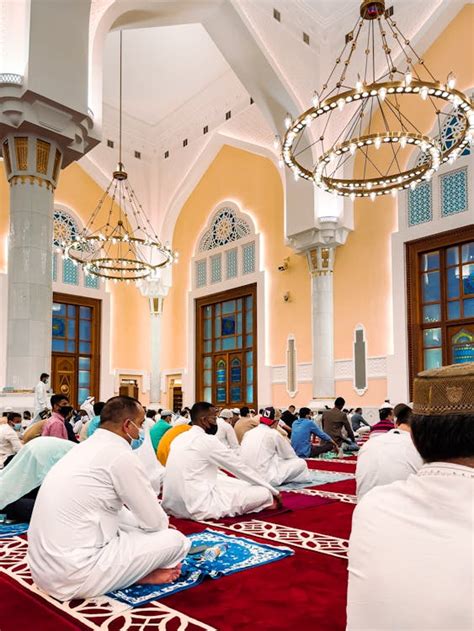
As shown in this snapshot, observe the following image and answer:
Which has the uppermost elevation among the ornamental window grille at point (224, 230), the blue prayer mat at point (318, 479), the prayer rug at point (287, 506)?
the ornamental window grille at point (224, 230)

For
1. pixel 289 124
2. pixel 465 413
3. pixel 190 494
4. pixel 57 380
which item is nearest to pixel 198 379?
pixel 57 380

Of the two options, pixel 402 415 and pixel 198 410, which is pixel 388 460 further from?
pixel 198 410

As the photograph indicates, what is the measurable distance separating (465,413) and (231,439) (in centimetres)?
423

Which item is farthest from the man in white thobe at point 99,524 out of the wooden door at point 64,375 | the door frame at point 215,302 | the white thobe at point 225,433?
the wooden door at point 64,375

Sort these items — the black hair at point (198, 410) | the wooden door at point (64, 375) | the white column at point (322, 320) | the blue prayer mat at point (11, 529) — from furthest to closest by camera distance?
the wooden door at point (64, 375), the white column at point (322, 320), the black hair at point (198, 410), the blue prayer mat at point (11, 529)

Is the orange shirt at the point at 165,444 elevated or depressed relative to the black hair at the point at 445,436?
depressed

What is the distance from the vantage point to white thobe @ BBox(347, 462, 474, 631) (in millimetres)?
852

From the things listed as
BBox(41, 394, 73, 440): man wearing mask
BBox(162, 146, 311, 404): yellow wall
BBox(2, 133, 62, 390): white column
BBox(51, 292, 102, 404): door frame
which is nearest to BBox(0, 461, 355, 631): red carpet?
BBox(41, 394, 73, 440): man wearing mask

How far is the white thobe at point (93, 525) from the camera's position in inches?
80.2

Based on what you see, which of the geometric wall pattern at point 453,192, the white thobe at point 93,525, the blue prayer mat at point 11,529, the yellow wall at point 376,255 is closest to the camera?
the white thobe at point 93,525

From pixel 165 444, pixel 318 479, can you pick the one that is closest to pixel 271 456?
pixel 318 479

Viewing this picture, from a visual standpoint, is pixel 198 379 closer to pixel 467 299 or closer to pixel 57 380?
pixel 57 380

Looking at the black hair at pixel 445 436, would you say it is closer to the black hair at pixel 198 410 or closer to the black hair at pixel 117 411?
the black hair at pixel 117 411

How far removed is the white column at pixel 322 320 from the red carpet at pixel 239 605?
658 centimetres
